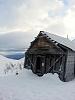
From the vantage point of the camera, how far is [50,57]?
21.0 metres

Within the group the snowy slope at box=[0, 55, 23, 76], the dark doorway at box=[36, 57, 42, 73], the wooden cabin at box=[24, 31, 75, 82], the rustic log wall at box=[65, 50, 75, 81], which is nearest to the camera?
the wooden cabin at box=[24, 31, 75, 82]

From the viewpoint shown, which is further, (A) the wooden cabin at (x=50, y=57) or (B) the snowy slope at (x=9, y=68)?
(B) the snowy slope at (x=9, y=68)

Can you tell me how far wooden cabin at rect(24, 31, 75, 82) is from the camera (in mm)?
19656

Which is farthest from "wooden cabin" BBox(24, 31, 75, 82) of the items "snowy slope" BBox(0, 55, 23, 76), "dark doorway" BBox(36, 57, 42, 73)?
"snowy slope" BBox(0, 55, 23, 76)

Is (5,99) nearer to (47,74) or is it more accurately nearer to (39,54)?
(47,74)

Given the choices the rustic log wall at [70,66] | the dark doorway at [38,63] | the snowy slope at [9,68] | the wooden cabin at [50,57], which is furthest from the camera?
the snowy slope at [9,68]

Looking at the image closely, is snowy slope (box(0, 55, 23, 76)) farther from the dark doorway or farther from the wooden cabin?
the wooden cabin

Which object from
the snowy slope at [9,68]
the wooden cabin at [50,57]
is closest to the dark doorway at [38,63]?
the wooden cabin at [50,57]

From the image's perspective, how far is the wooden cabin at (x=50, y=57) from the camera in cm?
1966

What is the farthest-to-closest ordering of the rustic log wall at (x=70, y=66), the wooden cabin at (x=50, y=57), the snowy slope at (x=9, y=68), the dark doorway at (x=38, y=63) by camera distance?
the snowy slope at (x=9, y=68)
the dark doorway at (x=38, y=63)
the rustic log wall at (x=70, y=66)
the wooden cabin at (x=50, y=57)

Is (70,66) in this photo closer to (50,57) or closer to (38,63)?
(50,57)

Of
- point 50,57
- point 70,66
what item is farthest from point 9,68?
point 70,66

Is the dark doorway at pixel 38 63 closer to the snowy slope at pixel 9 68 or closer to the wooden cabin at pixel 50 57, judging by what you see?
the wooden cabin at pixel 50 57

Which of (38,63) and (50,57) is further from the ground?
(50,57)
